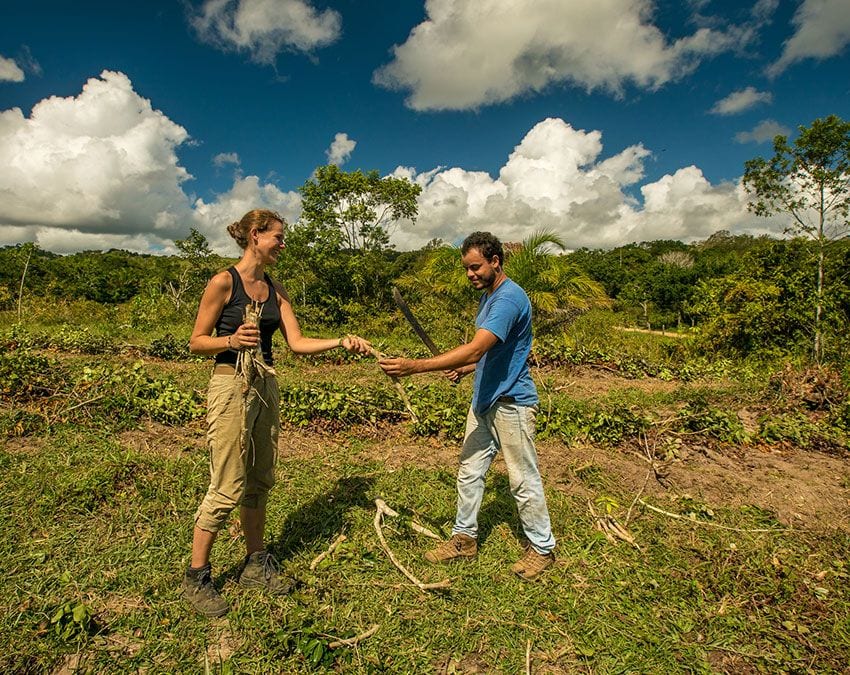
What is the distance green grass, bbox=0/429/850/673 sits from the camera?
91.5 inches

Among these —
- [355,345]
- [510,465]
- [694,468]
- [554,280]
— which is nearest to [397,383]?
[355,345]

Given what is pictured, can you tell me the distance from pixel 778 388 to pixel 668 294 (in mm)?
48782

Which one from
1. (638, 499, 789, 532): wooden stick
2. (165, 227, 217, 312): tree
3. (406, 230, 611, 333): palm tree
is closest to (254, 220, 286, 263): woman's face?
(638, 499, 789, 532): wooden stick

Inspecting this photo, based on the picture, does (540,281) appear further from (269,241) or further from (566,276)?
(269,241)

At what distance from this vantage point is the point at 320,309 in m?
18.0

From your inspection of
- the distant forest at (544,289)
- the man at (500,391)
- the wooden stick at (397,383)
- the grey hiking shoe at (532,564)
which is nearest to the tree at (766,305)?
the distant forest at (544,289)

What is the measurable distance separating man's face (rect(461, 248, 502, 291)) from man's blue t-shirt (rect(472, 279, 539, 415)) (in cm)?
8

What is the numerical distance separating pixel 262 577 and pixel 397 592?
0.83 metres

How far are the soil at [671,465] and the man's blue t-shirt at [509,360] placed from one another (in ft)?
6.07

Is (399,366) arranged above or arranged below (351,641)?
above

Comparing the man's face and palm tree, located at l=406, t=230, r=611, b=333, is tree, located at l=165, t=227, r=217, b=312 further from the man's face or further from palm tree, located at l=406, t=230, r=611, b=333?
the man's face

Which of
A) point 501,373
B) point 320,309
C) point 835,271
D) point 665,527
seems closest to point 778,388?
point 665,527

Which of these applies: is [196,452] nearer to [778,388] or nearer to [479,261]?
[479,261]

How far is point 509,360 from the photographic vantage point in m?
2.82
